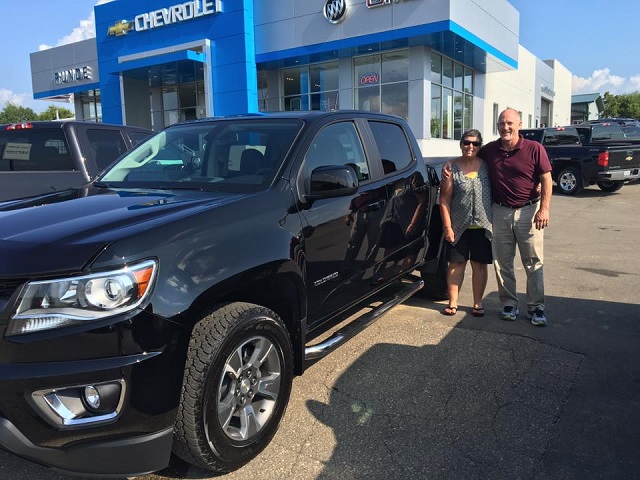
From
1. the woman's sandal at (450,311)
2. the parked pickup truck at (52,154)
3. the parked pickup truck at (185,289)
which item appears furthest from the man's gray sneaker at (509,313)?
the parked pickup truck at (52,154)

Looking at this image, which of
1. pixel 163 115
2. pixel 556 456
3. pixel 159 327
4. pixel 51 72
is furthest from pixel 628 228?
pixel 51 72

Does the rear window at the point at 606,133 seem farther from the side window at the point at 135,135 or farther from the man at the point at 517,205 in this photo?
the side window at the point at 135,135

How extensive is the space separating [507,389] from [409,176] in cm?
194

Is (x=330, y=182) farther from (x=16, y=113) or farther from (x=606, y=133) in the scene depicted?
(x=16, y=113)

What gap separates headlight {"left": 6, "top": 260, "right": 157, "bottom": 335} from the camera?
2.08 metres

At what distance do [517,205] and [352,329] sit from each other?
2122 mm

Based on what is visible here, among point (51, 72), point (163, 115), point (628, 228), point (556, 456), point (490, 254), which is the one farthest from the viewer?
point (51, 72)

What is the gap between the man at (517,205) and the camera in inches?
183

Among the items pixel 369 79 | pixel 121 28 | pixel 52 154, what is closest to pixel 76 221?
pixel 52 154

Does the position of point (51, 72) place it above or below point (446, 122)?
above

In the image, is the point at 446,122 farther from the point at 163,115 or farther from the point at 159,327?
the point at 159,327

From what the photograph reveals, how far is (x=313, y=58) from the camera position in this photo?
2084 centimetres

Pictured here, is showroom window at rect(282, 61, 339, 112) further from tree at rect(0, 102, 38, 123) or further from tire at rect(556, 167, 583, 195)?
tree at rect(0, 102, 38, 123)

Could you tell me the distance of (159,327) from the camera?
2189 mm
